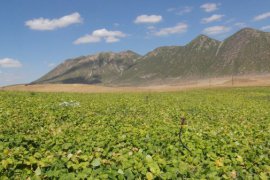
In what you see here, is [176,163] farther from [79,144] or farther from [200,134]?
[200,134]

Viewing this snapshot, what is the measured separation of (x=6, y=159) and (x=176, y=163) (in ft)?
13.6

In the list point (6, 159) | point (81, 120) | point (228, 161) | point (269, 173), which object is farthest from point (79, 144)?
point (81, 120)

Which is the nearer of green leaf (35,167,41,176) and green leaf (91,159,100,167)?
green leaf (35,167,41,176)

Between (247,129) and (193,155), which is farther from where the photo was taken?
(247,129)

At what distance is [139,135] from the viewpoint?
1363cm

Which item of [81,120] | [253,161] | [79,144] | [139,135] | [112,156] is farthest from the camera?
[81,120]

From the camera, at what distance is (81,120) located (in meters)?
19.9

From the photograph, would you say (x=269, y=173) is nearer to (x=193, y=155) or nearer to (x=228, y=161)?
(x=228, y=161)

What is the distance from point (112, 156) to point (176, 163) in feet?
5.95

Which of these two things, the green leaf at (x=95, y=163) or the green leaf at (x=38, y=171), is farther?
the green leaf at (x=95, y=163)

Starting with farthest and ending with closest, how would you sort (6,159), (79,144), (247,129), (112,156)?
(247,129) → (79,144) → (112,156) → (6,159)

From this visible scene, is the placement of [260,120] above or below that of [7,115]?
below

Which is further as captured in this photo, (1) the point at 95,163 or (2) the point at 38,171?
(1) the point at 95,163

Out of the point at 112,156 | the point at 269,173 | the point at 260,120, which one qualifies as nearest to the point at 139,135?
the point at 112,156
